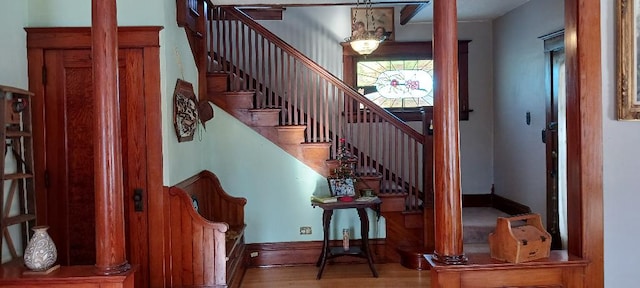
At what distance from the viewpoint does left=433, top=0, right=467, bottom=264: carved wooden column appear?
2795mm

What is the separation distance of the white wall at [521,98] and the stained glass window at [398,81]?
983 mm

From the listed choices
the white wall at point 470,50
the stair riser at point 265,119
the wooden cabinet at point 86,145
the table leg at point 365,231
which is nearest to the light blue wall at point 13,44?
the wooden cabinet at point 86,145

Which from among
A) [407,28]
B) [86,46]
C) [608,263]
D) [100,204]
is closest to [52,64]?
[86,46]

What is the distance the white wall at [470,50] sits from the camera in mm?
7043

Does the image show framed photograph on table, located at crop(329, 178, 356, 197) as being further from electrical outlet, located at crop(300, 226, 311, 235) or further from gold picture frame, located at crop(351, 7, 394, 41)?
gold picture frame, located at crop(351, 7, 394, 41)

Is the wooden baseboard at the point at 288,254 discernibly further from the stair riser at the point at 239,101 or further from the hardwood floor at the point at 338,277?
the stair riser at the point at 239,101

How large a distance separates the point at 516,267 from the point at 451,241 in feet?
1.22

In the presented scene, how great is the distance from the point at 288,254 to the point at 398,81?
297 cm

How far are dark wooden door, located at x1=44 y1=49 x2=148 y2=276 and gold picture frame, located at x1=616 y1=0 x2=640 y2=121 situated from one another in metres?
3.16

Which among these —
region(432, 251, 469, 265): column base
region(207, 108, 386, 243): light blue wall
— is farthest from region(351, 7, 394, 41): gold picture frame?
region(432, 251, 469, 265): column base

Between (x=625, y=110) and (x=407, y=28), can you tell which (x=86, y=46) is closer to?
(x=625, y=110)

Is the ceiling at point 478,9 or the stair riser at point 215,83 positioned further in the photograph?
the ceiling at point 478,9

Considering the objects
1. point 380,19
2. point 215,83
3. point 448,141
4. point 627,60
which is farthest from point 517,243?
point 380,19

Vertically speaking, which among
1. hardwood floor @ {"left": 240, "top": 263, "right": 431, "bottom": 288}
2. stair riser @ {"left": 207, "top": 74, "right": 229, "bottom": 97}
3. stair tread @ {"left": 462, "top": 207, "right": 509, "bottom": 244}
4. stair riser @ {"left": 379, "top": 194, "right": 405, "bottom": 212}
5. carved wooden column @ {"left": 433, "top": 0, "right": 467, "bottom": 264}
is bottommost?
hardwood floor @ {"left": 240, "top": 263, "right": 431, "bottom": 288}
